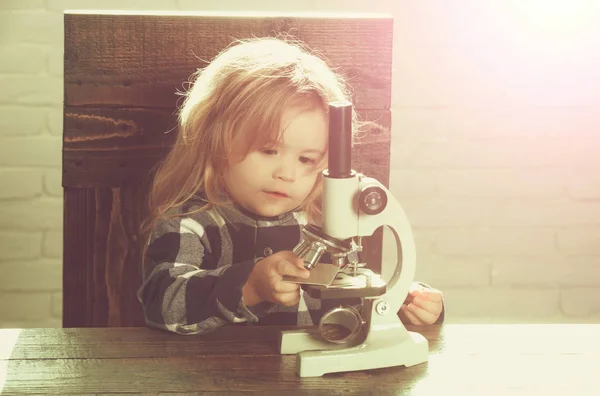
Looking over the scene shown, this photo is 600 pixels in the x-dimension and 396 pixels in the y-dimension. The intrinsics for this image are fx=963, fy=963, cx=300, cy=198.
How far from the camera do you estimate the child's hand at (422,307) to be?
1.42 m

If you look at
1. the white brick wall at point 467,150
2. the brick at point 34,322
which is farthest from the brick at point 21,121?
the brick at point 34,322

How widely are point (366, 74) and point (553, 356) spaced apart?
0.60 metres

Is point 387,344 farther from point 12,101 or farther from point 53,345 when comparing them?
point 12,101

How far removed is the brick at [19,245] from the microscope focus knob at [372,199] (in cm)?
132

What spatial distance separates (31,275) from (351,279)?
1.32 m

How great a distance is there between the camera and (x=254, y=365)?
116 cm

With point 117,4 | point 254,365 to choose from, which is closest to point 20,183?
point 117,4

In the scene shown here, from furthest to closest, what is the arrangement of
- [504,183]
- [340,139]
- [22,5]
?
[504,183]
[22,5]
[340,139]

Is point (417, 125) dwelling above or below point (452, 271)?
above

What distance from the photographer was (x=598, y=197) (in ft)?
7.73

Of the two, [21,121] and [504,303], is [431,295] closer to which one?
[504,303]

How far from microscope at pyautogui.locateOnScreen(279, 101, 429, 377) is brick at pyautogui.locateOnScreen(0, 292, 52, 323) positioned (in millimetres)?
1204

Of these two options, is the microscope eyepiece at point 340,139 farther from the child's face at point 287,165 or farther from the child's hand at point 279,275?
the child's face at point 287,165

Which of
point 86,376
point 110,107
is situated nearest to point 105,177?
point 110,107
